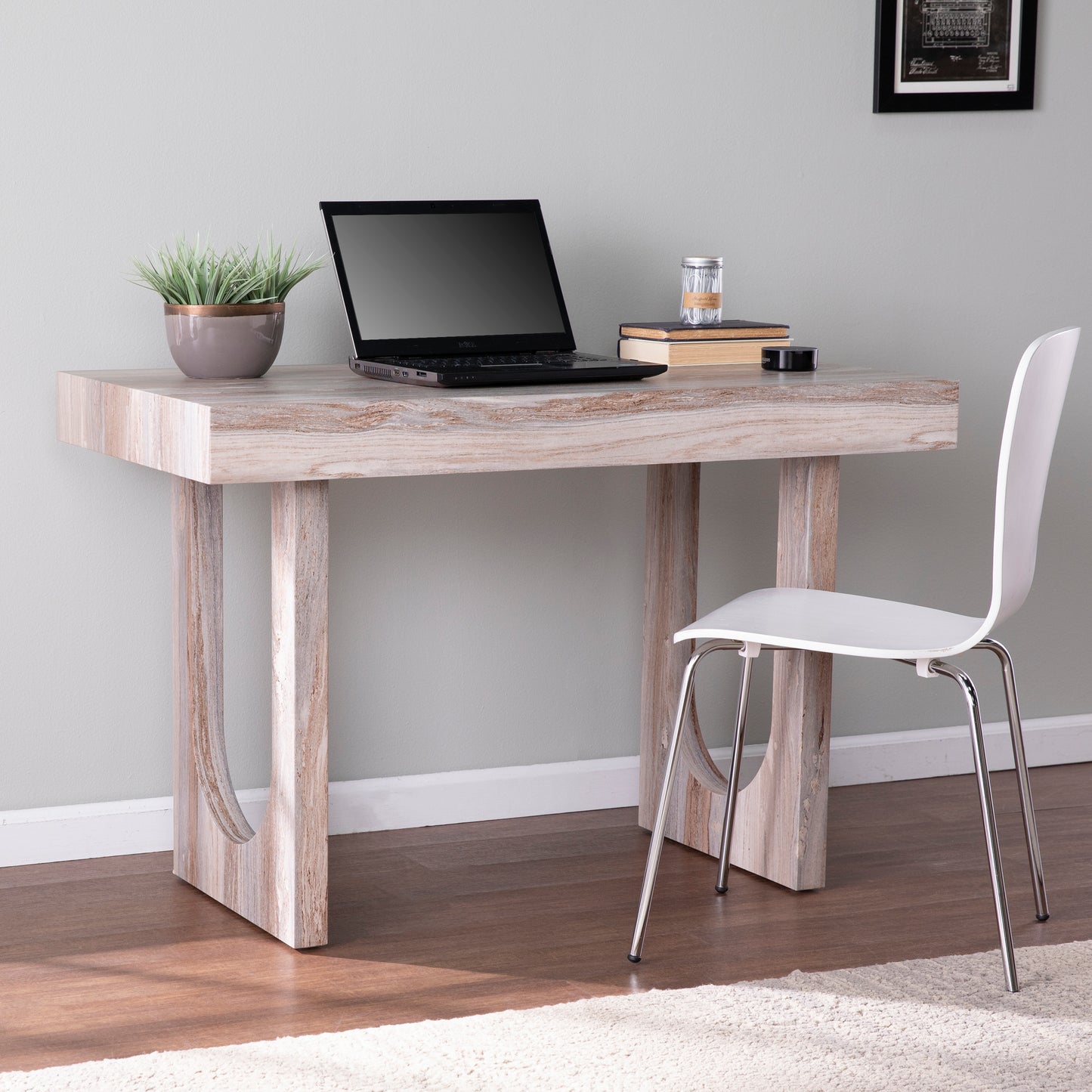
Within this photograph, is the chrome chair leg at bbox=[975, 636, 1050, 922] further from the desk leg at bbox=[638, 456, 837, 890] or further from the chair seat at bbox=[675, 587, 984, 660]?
the desk leg at bbox=[638, 456, 837, 890]

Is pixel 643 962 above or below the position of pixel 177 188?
below

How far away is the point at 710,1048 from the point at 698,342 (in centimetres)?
113

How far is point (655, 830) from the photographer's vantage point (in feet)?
6.95

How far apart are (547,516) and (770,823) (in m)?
0.67

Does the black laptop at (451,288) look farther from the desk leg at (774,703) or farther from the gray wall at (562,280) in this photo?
the desk leg at (774,703)

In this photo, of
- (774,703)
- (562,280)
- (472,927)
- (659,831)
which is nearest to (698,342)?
(562,280)

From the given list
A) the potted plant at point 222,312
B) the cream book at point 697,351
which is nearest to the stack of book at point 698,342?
the cream book at point 697,351

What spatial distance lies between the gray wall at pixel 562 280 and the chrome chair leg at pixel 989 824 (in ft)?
3.05

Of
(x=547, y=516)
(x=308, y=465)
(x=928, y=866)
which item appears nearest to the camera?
(x=308, y=465)

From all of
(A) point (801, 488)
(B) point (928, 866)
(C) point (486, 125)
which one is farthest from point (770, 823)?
(C) point (486, 125)

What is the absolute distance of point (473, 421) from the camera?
2.06 meters

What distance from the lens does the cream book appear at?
253 centimetres

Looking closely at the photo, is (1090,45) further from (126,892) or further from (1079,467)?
(126,892)

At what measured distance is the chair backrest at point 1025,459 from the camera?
1.97 meters
